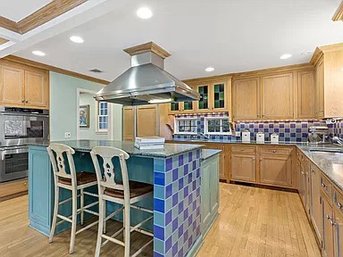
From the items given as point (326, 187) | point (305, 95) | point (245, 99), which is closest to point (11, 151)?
point (326, 187)

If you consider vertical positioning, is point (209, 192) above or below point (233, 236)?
above

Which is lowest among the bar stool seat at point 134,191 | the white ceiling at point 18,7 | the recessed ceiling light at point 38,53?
the bar stool seat at point 134,191

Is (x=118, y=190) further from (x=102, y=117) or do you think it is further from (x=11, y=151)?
(x=102, y=117)

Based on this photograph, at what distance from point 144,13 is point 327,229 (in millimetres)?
2544

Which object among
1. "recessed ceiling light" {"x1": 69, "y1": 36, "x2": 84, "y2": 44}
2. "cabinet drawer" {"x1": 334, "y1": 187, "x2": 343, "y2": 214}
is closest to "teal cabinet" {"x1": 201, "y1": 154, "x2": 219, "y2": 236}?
"cabinet drawer" {"x1": 334, "y1": 187, "x2": 343, "y2": 214}

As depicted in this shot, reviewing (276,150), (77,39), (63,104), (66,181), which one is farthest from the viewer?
(63,104)

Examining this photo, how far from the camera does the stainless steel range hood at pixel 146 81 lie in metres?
2.52

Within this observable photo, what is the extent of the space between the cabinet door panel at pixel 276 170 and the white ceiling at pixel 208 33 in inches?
71.2

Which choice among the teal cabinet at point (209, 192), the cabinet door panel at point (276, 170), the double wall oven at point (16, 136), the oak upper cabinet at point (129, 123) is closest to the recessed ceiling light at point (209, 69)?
Answer: the cabinet door panel at point (276, 170)

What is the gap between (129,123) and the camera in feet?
19.2

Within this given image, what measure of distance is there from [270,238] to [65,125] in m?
4.14

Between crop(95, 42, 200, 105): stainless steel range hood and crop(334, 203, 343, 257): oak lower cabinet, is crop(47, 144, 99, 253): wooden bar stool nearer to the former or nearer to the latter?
crop(95, 42, 200, 105): stainless steel range hood

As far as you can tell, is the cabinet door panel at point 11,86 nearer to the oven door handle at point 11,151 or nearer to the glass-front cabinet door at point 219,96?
the oven door handle at point 11,151

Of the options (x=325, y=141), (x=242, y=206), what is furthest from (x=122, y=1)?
(x=325, y=141)
